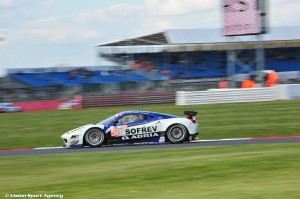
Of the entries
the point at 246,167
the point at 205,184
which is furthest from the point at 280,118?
the point at 205,184

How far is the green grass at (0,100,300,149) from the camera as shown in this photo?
1720 cm

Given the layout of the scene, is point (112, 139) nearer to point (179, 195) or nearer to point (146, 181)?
point (146, 181)

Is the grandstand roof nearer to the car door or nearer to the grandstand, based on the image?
the grandstand

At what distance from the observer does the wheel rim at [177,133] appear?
1519cm

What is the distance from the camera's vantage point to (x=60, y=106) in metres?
35.2

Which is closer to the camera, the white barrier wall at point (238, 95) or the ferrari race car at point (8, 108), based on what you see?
the white barrier wall at point (238, 95)

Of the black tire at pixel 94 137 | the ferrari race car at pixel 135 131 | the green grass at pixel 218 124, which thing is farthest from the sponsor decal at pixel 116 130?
the green grass at pixel 218 124

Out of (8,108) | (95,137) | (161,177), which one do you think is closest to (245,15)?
(8,108)

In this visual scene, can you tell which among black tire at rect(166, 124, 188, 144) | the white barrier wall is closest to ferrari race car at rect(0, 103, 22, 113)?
the white barrier wall

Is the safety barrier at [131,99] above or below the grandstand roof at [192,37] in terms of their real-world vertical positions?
below

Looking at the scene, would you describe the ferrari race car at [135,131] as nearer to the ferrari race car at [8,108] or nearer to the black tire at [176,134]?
the black tire at [176,134]

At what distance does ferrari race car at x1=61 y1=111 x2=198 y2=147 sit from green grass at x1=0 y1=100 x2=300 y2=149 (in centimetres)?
164

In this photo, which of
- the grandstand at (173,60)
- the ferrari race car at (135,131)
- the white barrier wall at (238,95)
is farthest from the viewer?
the grandstand at (173,60)

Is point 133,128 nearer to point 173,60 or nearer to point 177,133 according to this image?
point 177,133
